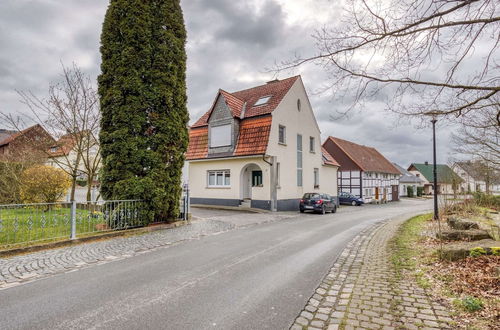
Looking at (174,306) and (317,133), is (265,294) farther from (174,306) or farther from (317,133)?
(317,133)

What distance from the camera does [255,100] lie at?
23.6 metres

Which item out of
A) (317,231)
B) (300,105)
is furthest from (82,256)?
(300,105)

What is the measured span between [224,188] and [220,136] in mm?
4060

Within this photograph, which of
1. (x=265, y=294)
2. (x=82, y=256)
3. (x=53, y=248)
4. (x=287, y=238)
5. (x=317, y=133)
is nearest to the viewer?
(x=265, y=294)

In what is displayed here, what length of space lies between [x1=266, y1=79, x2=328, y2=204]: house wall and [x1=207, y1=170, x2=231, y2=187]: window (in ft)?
13.2

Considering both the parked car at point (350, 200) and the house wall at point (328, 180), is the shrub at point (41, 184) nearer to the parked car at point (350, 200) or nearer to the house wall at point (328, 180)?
the house wall at point (328, 180)

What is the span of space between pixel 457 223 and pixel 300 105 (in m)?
16.3

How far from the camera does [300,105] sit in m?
24.0

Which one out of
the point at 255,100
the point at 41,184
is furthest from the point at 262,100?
A: the point at 41,184

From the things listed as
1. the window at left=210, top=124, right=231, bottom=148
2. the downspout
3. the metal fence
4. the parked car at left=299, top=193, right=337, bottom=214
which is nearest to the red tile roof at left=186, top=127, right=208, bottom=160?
the window at left=210, top=124, right=231, bottom=148

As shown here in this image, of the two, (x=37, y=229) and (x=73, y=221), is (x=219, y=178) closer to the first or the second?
(x=73, y=221)

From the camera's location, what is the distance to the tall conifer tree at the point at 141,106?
11453mm

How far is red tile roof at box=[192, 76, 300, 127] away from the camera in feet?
70.4

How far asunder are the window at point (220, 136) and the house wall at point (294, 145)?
12.0 ft
